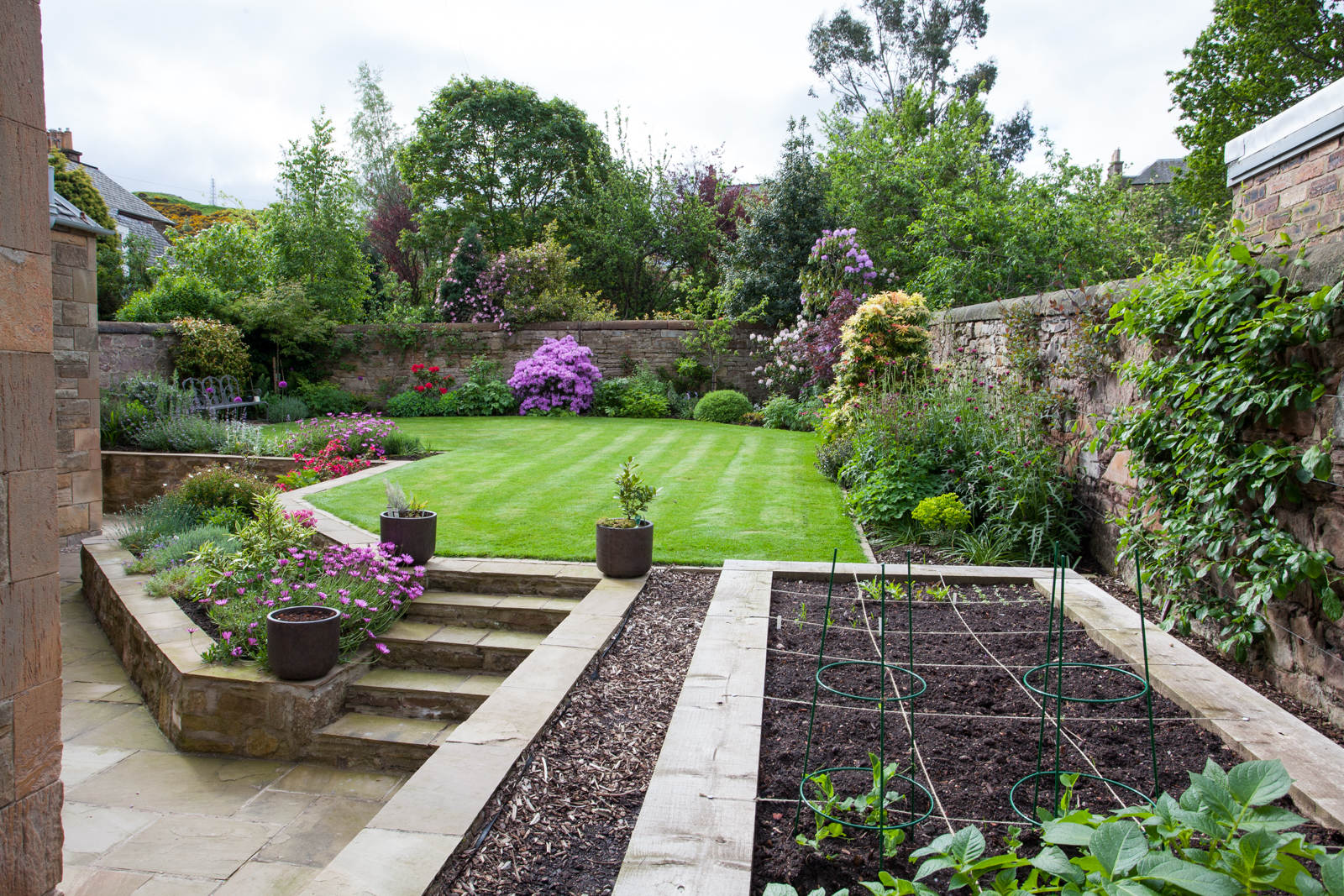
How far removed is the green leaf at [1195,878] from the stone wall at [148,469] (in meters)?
8.28

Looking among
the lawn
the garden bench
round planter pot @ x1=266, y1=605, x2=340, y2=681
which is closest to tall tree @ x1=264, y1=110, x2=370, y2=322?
the garden bench

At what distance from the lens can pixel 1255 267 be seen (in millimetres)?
3021

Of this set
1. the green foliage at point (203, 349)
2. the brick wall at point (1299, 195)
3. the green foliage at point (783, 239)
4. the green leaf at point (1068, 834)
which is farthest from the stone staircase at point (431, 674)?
the green foliage at point (783, 239)

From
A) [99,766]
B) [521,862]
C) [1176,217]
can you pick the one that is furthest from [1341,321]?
[1176,217]

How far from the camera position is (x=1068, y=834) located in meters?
1.16

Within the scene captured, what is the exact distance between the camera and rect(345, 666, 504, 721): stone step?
12.3 feet

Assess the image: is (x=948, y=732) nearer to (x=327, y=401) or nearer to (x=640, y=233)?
(x=327, y=401)

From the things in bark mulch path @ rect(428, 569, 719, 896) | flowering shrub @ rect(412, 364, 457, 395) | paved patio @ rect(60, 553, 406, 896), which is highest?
flowering shrub @ rect(412, 364, 457, 395)

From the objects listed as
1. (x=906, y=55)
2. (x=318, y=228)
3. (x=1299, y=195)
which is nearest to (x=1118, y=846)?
(x=1299, y=195)

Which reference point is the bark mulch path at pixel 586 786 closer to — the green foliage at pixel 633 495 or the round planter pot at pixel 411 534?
the green foliage at pixel 633 495

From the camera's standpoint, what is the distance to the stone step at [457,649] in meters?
4.00

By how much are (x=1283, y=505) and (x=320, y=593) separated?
4490mm

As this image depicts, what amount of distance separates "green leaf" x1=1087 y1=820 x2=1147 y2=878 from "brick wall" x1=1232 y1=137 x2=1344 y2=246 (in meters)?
5.28

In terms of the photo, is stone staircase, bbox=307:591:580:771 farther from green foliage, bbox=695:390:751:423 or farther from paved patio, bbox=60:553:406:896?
green foliage, bbox=695:390:751:423
